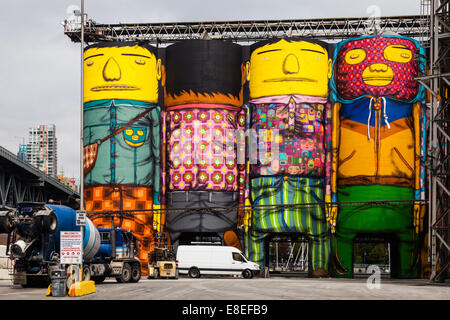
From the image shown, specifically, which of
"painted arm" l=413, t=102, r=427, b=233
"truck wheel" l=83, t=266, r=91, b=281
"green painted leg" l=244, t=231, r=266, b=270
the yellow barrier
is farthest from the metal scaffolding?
the yellow barrier

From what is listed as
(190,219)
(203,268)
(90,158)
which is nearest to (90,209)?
(90,158)

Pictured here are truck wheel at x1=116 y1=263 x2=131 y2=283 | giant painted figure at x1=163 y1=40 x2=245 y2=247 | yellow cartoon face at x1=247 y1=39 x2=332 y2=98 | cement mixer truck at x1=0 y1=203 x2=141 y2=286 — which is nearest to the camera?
cement mixer truck at x1=0 y1=203 x2=141 y2=286

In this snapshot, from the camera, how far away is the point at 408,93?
5769 centimetres

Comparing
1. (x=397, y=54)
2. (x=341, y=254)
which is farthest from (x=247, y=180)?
(x=397, y=54)

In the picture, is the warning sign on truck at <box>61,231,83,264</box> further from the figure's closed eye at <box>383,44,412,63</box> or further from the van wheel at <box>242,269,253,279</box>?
the figure's closed eye at <box>383,44,412,63</box>

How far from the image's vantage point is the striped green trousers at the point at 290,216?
188ft

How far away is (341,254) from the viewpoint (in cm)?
5716

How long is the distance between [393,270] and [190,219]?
1831cm

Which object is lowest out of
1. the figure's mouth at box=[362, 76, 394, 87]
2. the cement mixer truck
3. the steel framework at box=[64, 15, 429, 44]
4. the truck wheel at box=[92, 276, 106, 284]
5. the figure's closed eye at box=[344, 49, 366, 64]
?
the truck wheel at box=[92, 276, 106, 284]

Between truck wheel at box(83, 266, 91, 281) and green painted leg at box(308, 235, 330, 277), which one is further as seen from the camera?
green painted leg at box(308, 235, 330, 277)

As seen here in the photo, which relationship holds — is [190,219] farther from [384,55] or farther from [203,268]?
[384,55]

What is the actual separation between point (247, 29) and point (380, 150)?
22161mm

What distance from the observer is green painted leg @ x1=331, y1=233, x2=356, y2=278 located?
56.9 m

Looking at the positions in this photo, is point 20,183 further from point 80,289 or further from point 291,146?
point 80,289
